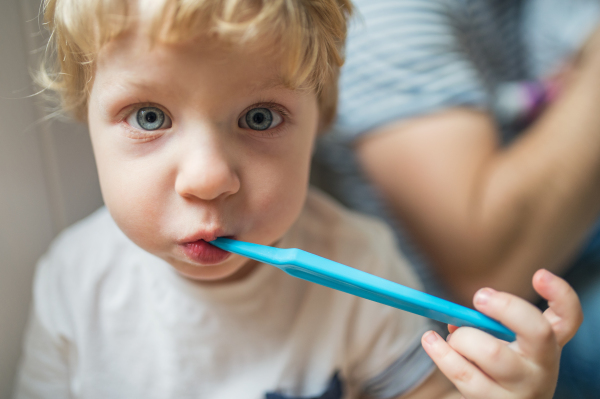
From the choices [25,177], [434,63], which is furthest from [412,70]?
[25,177]

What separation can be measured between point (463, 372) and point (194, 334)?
13.0 inches

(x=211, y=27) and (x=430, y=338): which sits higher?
(x=211, y=27)

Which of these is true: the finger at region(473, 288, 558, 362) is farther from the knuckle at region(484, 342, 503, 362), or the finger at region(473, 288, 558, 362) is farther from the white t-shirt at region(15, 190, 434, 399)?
the white t-shirt at region(15, 190, 434, 399)

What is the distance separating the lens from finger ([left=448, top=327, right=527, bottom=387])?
1.30ft

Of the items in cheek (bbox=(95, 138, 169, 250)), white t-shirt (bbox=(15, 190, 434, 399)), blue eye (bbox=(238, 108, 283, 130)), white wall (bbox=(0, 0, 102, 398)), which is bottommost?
white t-shirt (bbox=(15, 190, 434, 399))

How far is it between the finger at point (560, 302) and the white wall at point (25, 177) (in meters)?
0.59

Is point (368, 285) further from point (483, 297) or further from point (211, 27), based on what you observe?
point (211, 27)

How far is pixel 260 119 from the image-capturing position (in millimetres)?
420

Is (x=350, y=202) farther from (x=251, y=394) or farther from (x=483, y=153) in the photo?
(x=251, y=394)

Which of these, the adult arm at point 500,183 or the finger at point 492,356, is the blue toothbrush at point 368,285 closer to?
the finger at point 492,356

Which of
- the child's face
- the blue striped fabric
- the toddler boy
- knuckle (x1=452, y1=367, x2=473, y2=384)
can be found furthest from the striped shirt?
knuckle (x1=452, y1=367, x2=473, y2=384)

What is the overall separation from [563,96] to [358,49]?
1.10 feet

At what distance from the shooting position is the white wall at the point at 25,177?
0.56 m

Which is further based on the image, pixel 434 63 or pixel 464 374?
pixel 434 63
